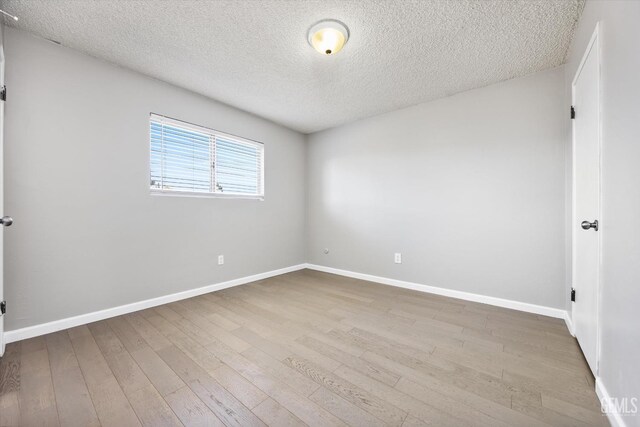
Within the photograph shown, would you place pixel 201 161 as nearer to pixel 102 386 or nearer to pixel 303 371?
pixel 102 386

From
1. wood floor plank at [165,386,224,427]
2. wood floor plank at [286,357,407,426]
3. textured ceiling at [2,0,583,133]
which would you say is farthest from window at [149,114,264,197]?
wood floor plank at [286,357,407,426]

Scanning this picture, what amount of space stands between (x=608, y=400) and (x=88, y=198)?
12.5ft

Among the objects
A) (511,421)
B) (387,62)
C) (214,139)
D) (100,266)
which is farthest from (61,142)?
(511,421)

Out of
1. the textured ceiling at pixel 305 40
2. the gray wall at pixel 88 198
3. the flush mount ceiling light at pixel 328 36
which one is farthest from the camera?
the gray wall at pixel 88 198

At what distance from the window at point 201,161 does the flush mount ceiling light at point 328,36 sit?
1.83m

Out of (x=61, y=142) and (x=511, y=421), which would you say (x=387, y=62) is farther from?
(x=61, y=142)

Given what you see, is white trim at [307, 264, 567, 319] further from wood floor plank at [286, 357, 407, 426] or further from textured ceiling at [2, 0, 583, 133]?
textured ceiling at [2, 0, 583, 133]

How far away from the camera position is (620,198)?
1115 mm

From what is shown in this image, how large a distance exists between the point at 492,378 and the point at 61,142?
3.71 metres

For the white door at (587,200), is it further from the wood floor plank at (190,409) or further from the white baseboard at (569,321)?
the wood floor plank at (190,409)

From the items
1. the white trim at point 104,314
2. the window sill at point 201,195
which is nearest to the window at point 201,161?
the window sill at point 201,195

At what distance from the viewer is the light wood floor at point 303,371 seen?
1225 mm

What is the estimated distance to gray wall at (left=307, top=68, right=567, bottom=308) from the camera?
2402mm

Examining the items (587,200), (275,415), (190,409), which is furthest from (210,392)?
(587,200)
